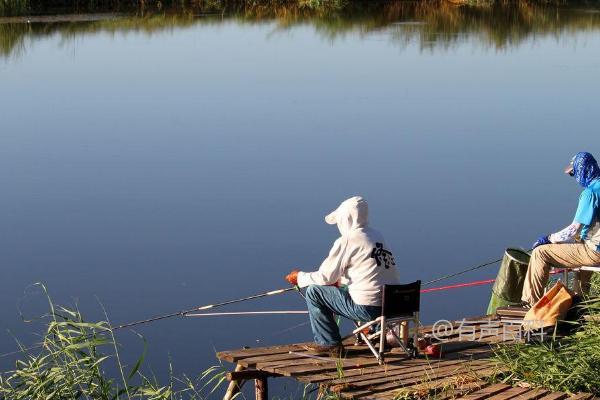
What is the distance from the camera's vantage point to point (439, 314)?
8945mm

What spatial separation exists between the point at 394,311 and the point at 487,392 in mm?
594

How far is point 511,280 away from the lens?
7.74 m

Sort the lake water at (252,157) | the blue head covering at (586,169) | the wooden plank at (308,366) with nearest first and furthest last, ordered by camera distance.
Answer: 1. the wooden plank at (308,366)
2. the blue head covering at (586,169)
3. the lake water at (252,157)

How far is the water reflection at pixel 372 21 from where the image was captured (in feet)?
77.8

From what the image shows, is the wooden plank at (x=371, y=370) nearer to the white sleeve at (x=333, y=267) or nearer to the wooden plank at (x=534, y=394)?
the white sleeve at (x=333, y=267)

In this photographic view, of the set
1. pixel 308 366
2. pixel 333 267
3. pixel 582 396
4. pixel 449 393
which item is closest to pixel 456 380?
pixel 449 393

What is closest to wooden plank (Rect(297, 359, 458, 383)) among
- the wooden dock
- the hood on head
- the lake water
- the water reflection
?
the wooden dock

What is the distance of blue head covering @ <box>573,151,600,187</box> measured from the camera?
7.27 meters

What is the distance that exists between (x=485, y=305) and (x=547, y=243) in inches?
76.5

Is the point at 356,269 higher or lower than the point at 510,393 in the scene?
higher

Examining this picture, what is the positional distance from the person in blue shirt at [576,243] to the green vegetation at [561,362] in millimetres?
821

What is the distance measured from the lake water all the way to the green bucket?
120 centimetres

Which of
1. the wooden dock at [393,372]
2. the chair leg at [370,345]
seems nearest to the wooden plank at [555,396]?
the wooden dock at [393,372]

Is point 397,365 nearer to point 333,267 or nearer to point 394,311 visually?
point 394,311
